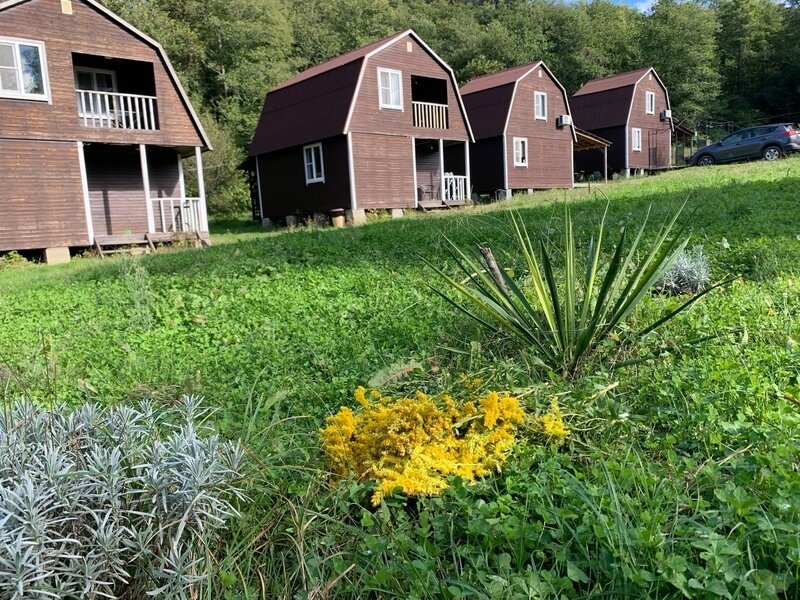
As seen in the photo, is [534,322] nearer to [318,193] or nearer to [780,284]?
[780,284]

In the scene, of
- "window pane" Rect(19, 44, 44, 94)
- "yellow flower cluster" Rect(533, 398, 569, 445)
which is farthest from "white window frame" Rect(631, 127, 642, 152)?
"yellow flower cluster" Rect(533, 398, 569, 445)

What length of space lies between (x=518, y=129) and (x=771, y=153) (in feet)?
34.9

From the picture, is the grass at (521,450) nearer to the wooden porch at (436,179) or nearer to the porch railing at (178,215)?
the porch railing at (178,215)

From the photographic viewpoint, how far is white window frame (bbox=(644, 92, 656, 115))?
114 feet

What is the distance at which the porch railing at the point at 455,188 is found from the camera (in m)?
23.3

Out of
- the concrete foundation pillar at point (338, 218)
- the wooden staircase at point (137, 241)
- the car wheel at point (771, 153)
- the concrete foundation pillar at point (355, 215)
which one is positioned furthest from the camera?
the car wheel at point (771, 153)

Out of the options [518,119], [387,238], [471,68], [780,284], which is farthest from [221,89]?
[780,284]

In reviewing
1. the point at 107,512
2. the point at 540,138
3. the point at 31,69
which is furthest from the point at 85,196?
the point at 540,138

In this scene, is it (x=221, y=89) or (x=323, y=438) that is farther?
(x=221, y=89)

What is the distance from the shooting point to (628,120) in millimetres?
33531

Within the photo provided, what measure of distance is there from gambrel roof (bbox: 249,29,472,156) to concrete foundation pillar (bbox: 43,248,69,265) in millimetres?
8912

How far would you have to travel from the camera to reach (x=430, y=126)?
73.3 ft

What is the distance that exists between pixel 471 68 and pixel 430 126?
28.2 m

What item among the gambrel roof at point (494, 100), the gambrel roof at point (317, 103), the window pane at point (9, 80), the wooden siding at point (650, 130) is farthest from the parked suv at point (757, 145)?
the window pane at point (9, 80)
